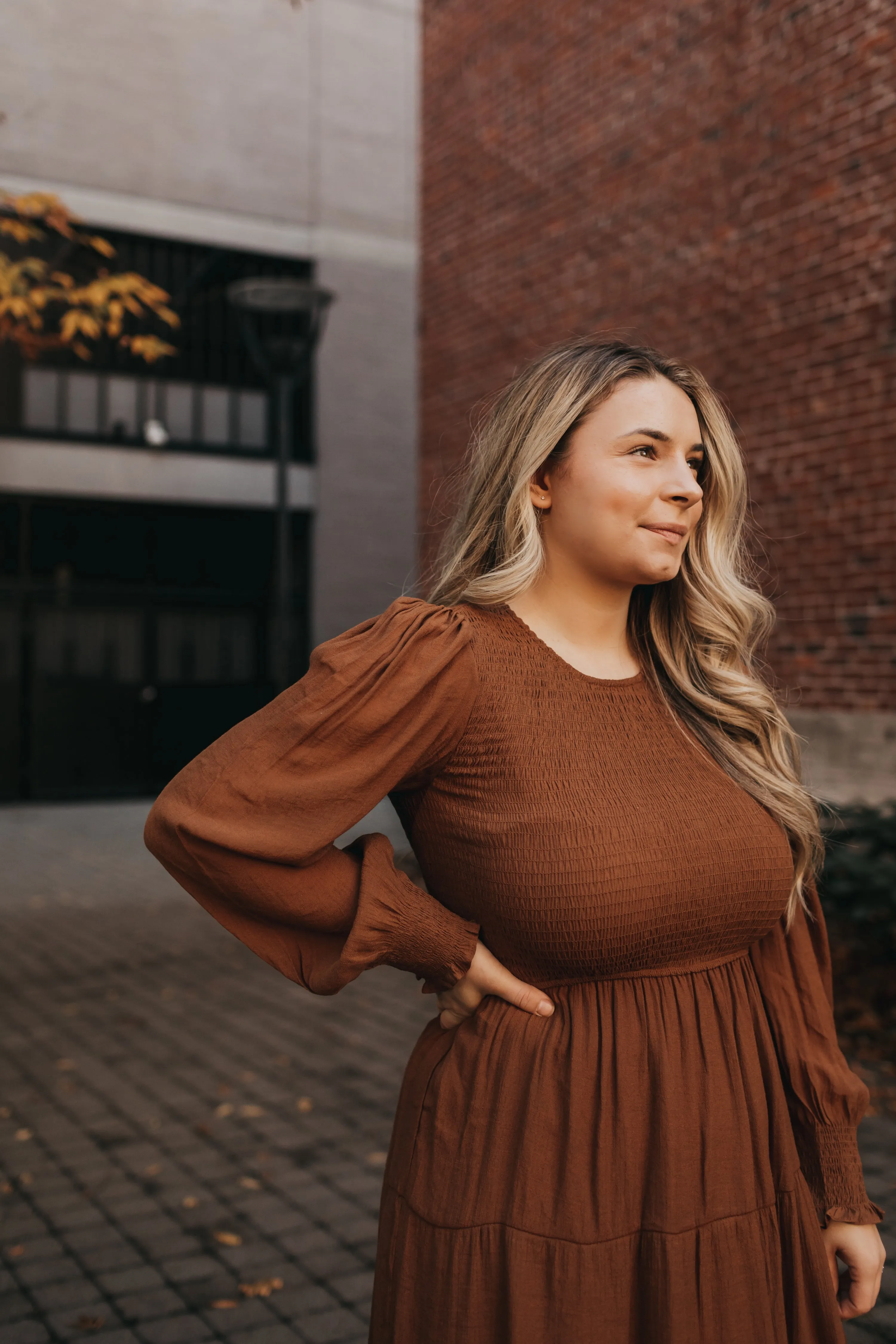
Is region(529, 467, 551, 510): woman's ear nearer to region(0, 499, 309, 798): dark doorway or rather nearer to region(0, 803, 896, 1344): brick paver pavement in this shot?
region(0, 803, 896, 1344): brick paver pavement

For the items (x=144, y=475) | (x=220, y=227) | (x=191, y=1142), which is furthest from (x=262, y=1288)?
(x=220, y=227)

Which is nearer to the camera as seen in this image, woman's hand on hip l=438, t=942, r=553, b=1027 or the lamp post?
woman's hand on hip l=438, t=942, r=553, b=1027

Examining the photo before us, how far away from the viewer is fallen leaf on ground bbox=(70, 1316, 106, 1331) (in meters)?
3.54

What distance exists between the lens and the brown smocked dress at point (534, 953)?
1.74 m

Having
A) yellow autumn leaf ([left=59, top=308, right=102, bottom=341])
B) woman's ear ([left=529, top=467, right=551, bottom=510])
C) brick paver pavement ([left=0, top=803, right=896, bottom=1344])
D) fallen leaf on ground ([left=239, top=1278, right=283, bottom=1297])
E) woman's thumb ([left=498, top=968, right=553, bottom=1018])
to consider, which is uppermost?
yellow autumn leaf ([left=59, top=308, right=102, bottom=341])

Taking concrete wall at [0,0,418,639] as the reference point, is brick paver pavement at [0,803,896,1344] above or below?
below

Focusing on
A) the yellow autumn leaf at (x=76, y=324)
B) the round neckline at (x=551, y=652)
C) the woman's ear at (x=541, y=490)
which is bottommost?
the round neckline at (x=551, y=652)

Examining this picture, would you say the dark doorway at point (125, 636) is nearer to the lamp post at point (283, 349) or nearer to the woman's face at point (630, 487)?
the lamp post at point (283, 349)

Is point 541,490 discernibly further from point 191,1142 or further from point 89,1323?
point 191,1142

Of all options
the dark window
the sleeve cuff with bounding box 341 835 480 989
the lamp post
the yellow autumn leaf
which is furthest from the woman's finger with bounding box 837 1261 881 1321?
the dark window

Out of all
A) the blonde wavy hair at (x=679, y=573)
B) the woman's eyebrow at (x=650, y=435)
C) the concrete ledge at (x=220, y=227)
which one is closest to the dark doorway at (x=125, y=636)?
the concrete ledge at (x=220, y=227)

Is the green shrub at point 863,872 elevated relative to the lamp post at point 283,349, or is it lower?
lower

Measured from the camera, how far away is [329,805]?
1.76 m

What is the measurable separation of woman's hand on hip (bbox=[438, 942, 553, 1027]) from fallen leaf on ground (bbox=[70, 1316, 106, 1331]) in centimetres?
233
